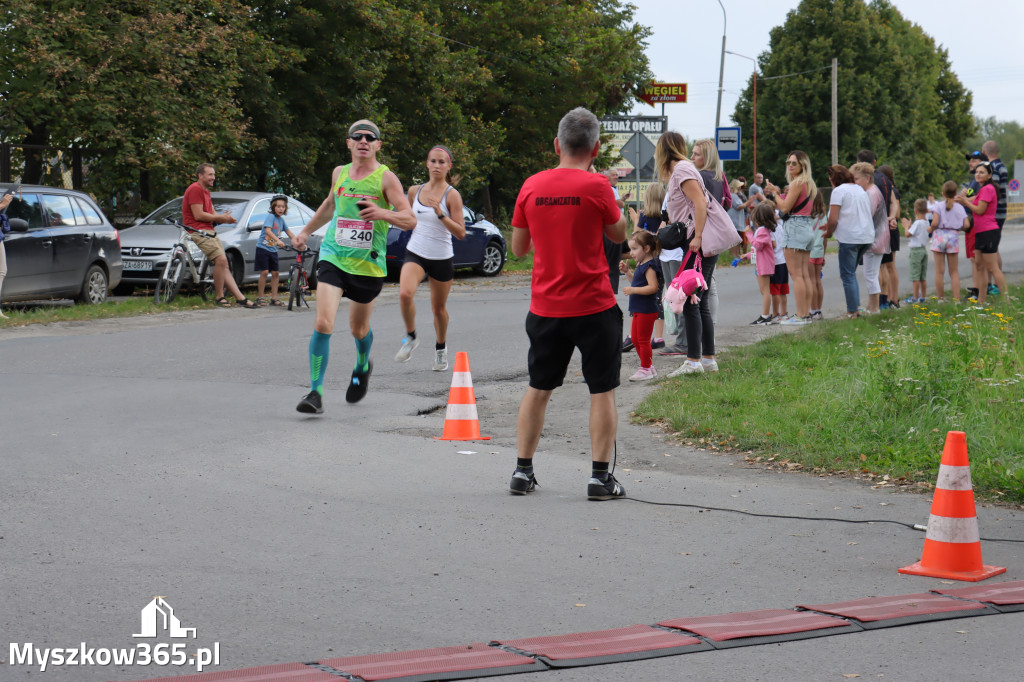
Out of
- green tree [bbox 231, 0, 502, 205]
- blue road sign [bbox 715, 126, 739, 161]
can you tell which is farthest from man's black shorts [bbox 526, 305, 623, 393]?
blue road sign [bbox 715, 126, 739, 161]

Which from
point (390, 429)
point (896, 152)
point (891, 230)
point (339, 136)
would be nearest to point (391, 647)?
point (390, 429)

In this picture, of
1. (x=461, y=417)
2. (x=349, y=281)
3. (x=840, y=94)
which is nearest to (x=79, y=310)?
(x=349, y=281)

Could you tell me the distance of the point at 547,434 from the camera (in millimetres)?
8578

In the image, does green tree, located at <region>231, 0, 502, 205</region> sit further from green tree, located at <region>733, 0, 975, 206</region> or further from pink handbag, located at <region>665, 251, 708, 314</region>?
green tree, located at <region>733, 0, 975, 206</region>

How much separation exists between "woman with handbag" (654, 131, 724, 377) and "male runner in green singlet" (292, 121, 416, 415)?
220 cm

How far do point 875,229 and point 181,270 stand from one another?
9379 mm

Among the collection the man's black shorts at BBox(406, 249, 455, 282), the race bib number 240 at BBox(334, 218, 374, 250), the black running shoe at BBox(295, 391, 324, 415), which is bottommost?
the black running shoe at BBox(295, 391, 324, 415)

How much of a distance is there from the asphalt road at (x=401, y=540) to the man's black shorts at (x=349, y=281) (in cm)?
86

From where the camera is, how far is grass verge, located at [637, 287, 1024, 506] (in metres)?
7.23

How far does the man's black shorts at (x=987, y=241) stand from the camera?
617 inches

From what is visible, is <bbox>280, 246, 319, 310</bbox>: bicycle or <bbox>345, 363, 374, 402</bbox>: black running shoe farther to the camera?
<bbox>280, 246, 319, 310</bbox>: bicycle

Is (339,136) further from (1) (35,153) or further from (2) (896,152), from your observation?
(2) (896,152)

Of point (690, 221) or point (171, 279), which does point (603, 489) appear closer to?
point (690, 221)

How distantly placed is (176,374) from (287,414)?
2264 mm
